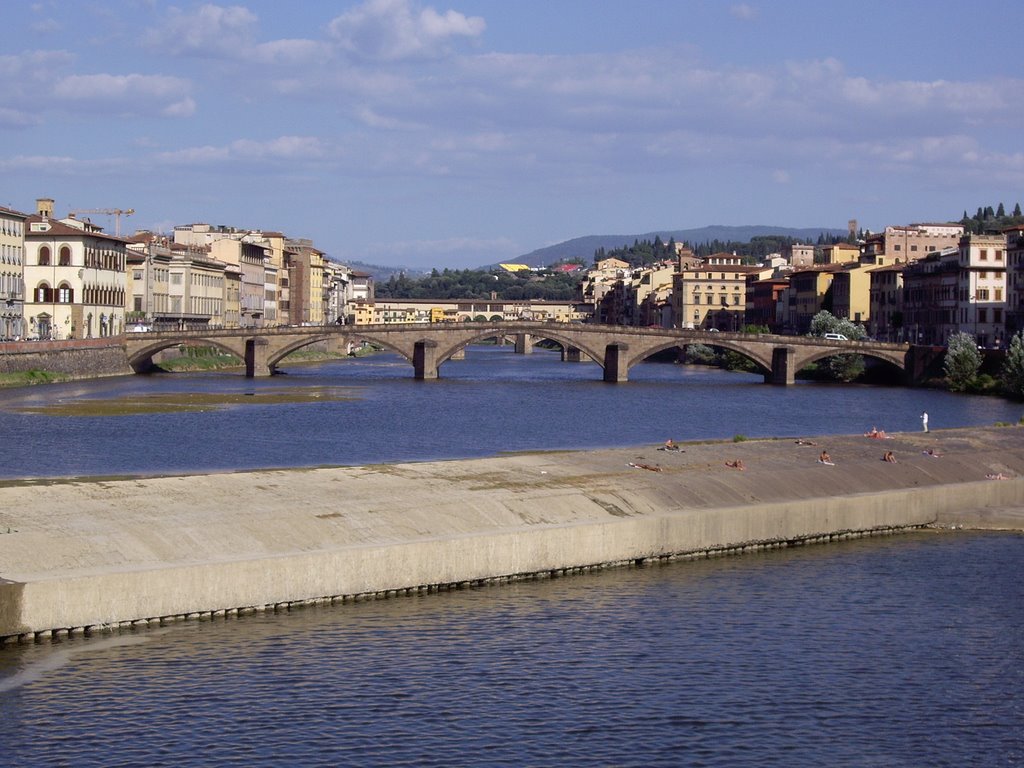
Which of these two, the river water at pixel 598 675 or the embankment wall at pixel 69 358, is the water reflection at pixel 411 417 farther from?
the river water at pixel 598 675

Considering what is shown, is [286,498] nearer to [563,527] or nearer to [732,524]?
[563,527]

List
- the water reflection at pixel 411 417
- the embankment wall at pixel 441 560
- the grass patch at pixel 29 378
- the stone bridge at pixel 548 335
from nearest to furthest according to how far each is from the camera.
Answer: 1. the embankment wall at pixel 441 560
2. the water reflection at pixel 411 417
3. the grass patch at pixel 29 378
4. the stone bridge at pixel 548 335

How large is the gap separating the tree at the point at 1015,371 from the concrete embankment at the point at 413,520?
2225 inches

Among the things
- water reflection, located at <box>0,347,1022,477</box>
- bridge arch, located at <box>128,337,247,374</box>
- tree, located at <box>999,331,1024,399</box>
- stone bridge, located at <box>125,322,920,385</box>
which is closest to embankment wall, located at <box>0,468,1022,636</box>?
water reflection, located at <box>0,347,1022,477</box>

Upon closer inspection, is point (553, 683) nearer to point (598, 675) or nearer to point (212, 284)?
point (598, 675)

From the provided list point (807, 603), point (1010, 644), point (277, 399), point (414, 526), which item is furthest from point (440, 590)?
point (277, 399)

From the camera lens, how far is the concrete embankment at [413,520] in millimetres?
34625

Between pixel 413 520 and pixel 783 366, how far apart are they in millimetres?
99273

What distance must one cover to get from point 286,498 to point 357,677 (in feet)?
38.4

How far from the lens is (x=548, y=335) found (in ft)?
474

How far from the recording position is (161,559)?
35.9 m

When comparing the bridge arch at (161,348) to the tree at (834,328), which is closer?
the bridge arch at (161,348)

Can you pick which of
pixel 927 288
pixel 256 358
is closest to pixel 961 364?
pixel 927 288

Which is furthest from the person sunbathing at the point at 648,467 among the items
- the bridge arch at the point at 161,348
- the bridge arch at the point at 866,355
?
the bridge arch at the point at 866,355
